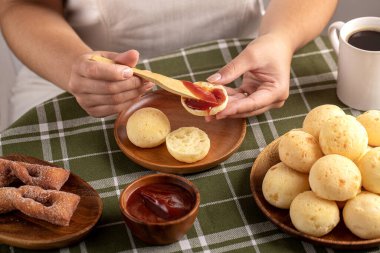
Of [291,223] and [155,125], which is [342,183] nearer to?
[291,223]

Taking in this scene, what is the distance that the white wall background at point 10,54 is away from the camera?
2509 mm

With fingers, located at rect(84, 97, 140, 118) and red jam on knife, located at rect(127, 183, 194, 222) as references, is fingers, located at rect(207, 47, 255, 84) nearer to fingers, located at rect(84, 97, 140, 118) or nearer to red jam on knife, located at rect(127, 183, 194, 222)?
fingers, located at rect(84, 97, 140, 118)

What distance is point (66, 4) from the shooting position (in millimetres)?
1776

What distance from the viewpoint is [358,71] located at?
1.45 metres

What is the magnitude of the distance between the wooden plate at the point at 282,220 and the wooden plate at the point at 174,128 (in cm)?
8

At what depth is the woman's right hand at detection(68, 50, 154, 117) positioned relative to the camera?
1.37 m

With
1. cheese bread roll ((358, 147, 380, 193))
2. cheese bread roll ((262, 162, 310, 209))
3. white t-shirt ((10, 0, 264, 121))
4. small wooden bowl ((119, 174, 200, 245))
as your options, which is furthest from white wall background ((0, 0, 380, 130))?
cheese bread roll ((358, 147, 380, 193))

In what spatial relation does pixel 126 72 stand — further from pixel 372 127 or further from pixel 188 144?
pixel 372 127

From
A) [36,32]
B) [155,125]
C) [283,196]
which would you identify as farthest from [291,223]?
[36,32]

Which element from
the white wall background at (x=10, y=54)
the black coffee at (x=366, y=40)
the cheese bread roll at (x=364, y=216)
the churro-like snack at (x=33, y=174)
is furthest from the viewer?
the white wall background at (x=10, y=54)

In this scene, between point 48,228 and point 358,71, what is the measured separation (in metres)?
0.74

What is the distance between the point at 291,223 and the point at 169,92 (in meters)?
0.48

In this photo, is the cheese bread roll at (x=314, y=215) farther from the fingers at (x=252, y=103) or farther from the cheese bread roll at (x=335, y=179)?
the fingers at (x=252, y=103)

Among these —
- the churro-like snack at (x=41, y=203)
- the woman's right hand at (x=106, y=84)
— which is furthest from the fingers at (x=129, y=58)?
the churro-like snack at (x=41, y=203)
